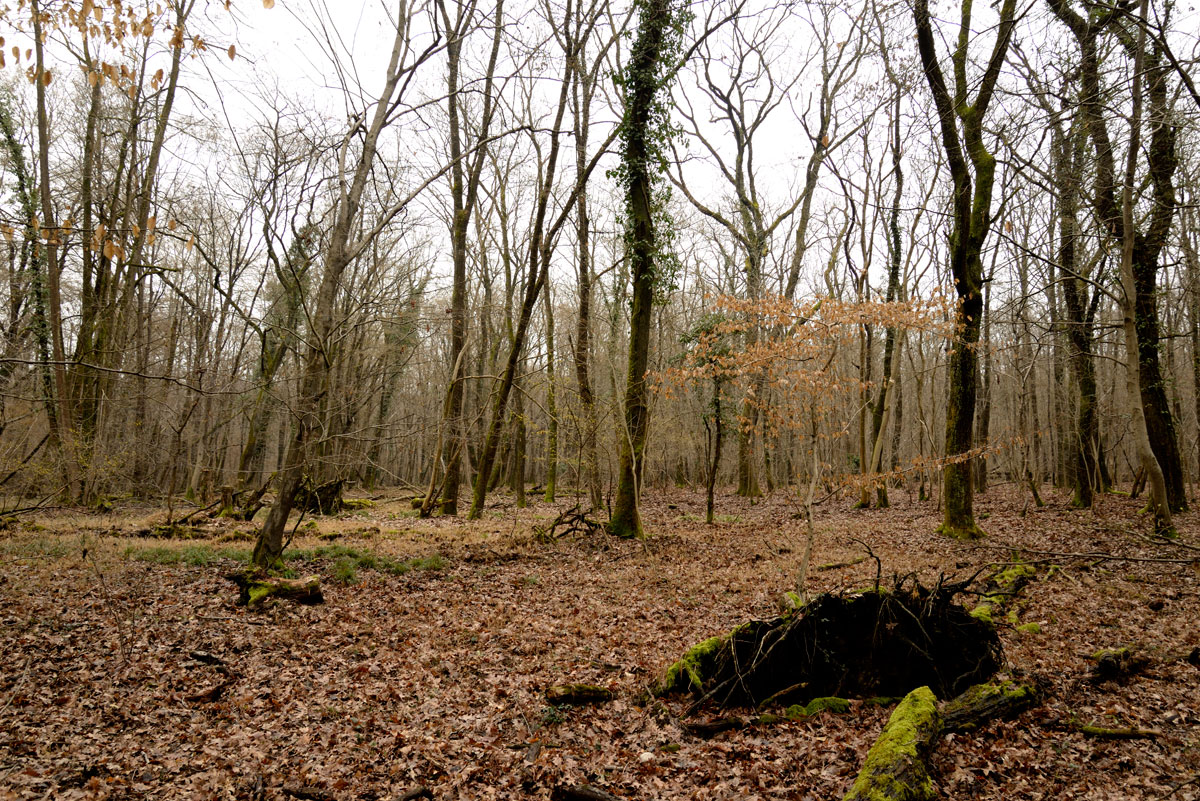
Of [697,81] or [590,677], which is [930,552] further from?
[697,81]

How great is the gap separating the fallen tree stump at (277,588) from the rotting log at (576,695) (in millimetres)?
3847

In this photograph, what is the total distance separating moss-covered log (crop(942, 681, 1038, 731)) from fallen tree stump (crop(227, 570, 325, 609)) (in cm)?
677

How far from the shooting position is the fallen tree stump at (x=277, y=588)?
7.15 m

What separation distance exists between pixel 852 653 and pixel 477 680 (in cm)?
332

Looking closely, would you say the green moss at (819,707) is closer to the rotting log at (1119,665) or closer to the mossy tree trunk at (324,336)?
the rotting log at (1119,665)

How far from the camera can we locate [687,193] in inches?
806

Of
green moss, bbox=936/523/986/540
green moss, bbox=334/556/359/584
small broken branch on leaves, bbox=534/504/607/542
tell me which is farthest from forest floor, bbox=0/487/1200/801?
small broken branch on leaves, bbox=534/504/607/542

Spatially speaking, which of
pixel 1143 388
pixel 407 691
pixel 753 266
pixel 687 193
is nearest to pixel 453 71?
pixel 687 193

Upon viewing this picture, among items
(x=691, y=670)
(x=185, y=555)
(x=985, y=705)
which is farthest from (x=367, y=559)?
(x=985, y=705)

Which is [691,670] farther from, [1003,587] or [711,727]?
[1003,587]

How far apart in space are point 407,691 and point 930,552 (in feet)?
29.3

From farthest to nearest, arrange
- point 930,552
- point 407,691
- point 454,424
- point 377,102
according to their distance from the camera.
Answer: point 454,424 → point 930,552 → point 377,102 → point 407,691

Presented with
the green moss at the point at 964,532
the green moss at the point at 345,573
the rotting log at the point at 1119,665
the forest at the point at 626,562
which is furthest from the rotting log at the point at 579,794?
the green moss at the point at 964,532

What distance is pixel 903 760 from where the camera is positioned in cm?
345
